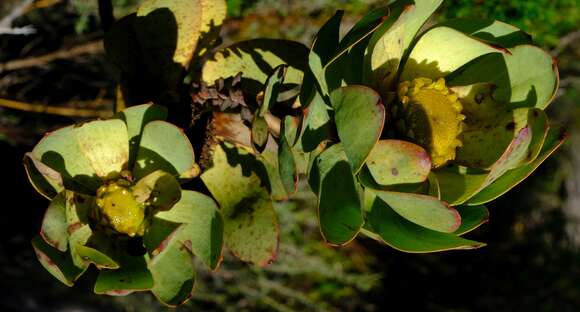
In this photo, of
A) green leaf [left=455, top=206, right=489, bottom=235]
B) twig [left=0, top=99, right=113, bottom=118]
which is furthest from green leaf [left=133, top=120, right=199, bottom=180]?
twig [left=0, top=99, right=113, bottom=118]

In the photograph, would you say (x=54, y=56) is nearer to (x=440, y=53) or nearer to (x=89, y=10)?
(x=89, y=10)

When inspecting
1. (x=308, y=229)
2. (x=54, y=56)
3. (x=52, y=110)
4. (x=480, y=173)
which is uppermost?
(x=480, y=173)

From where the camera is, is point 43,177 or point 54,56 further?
point 54,56

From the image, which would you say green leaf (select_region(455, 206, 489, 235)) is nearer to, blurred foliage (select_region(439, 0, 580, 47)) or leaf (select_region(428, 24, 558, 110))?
leaf (select_region(428, 24, 558, 110))

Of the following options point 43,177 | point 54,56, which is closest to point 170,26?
point 43,177

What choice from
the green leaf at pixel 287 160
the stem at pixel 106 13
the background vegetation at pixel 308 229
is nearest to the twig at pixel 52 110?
the background vegetation at pixel 308 229

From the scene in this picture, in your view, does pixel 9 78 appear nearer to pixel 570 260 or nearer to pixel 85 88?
pixel 85 88
